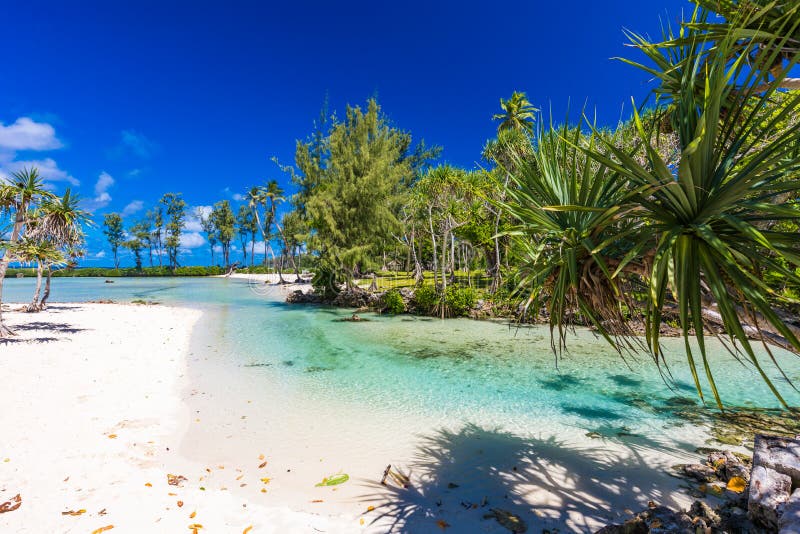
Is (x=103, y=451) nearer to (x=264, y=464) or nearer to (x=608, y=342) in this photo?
(x=264, y=464)

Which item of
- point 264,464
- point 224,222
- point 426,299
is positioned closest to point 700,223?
point 264,464

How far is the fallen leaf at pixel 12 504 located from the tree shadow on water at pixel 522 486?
3.46m

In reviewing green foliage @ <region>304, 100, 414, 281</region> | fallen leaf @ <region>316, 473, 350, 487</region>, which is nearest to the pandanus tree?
fallen leaf @ <region>316, 473, 350, 487</region>

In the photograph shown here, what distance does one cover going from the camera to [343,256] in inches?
972

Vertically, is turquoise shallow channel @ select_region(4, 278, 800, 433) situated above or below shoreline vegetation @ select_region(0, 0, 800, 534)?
below

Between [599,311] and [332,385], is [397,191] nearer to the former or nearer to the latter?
[332,385]

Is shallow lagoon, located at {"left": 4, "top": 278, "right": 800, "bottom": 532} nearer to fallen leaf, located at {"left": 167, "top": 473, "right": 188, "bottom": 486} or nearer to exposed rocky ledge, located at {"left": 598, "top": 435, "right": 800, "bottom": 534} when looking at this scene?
fallen leaf, located at {"left": 167, "top": 473, "right": 188, "bottom": 486}

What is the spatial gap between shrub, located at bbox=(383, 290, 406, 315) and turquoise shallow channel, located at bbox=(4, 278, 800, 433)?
16.2ft

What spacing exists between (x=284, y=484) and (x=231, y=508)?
0.74 m

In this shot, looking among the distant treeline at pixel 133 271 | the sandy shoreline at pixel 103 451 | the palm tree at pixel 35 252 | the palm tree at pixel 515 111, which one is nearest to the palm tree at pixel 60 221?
the palm tree at pixel 35 252

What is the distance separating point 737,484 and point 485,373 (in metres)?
6.04

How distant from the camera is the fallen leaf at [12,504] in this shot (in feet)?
11.3

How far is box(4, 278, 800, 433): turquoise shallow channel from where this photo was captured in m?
7.28

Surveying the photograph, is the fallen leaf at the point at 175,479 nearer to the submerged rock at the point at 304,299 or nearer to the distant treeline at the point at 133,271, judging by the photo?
the submerged rock at the point at 304,299
